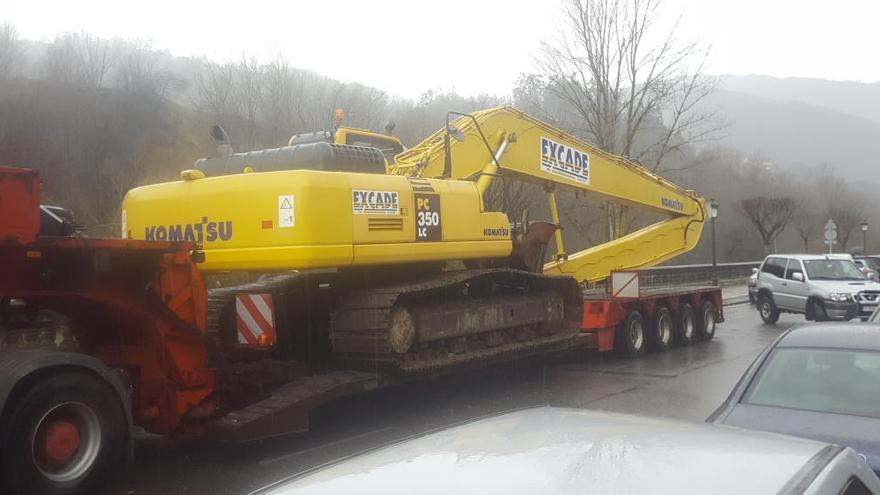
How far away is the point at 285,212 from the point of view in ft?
24.0

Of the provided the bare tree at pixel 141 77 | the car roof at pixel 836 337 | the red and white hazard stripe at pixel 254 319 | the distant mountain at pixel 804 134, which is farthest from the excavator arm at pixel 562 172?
the distant mountain at pixel 804 134

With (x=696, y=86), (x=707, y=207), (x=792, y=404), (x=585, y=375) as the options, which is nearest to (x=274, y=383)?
(x=792, y=404)

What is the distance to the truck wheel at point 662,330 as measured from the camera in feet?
45.4

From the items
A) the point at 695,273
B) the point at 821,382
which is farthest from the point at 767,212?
the point at 821,382

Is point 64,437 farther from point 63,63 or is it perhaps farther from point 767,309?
point 63,63

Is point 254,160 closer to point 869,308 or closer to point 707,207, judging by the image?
point 707,207

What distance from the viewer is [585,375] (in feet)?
38.2

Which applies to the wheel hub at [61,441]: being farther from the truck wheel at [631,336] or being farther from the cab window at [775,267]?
the cab window at [775,267]

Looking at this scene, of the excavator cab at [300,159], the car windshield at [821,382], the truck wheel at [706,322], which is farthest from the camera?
the truck wheel at [706,322]

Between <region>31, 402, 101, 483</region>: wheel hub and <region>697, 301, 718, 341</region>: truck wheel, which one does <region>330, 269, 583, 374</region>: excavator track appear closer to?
<region>31, 402, 101, 483</region>: wheel hub

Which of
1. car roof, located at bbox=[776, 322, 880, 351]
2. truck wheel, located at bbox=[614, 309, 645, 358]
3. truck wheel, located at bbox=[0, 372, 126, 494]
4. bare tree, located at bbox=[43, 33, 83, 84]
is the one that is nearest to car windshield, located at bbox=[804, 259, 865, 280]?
truck wheel, located at bbox=[614, 309, 645, 358]

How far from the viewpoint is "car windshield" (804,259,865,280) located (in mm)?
19016

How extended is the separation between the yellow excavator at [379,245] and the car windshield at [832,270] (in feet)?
35.5

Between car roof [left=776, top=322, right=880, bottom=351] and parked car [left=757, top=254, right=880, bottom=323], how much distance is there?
13845mm
